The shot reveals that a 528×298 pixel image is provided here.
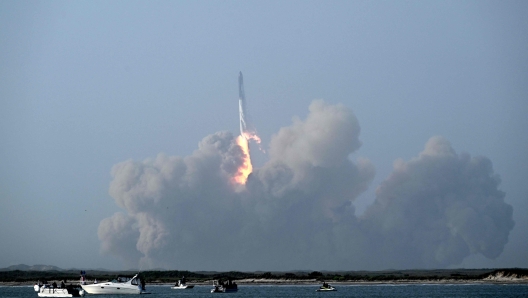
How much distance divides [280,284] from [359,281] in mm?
17752

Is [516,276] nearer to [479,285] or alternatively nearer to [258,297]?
[479,285]

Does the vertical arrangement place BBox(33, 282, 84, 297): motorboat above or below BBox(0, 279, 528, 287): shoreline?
below

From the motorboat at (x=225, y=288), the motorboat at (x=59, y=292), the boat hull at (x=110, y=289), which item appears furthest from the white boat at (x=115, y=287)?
the motorboat at (x=225, y=288)

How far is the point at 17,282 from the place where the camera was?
199 m

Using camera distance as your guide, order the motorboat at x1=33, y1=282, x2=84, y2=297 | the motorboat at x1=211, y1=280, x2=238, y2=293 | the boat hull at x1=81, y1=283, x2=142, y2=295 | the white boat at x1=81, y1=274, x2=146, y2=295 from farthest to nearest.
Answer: the motorboat at x1=211, y1=280, x2=238, y2=293, the white boat at x1=81, y1=274, x2=146, y2=295, the boat hull at x1=81, y1=283, x2=142, y2=295, the motorboat at x1=33, y1=282, x2=84, y2=297

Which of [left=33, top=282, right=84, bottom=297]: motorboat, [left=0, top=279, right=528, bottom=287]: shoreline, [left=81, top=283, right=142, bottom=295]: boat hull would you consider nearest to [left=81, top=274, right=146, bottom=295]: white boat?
[left=81, top=283, right=142, bottom=295]: boat hull

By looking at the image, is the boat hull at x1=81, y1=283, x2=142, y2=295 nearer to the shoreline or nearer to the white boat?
the white boat

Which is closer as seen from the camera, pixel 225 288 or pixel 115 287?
pixel 115 287

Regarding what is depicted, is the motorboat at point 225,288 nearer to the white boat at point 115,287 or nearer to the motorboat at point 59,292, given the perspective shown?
the white boat at point 115,287

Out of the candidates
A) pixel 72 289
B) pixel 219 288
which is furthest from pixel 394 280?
pixel 72 289

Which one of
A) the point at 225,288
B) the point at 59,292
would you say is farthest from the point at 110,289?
the point at 225,288

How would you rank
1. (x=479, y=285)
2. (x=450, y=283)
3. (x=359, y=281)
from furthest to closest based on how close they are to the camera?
(x=359, y=281) → (x=450, y=283) → (x=479, y=285)

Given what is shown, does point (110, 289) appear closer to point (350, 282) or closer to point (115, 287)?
point (115, 287)

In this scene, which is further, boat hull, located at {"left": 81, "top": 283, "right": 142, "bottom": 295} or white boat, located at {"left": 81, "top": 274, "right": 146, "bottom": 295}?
white boat, located at {"left": 81, "top": 274, "right": 146, "bottom": 295}
